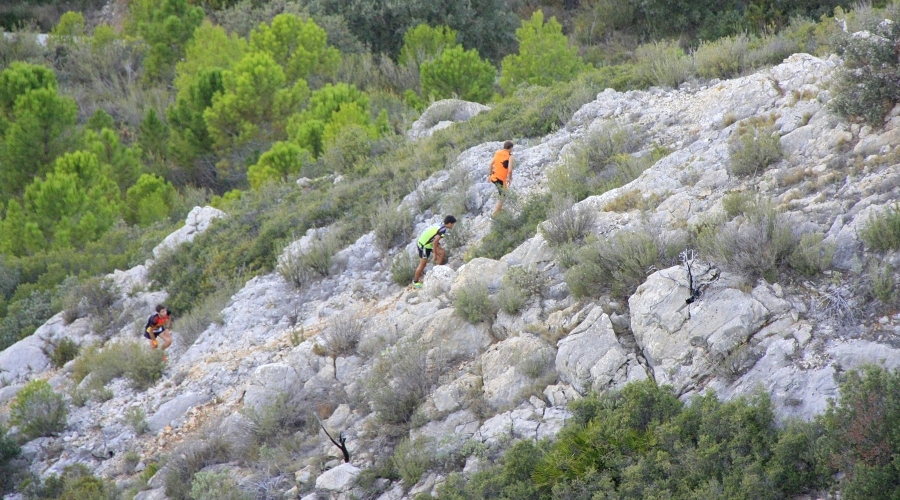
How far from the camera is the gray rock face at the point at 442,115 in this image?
54.5 feet

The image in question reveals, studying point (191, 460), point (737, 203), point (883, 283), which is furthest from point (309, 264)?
point (883, 283)

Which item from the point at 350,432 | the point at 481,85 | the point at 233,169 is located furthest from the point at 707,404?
the point at 233,169

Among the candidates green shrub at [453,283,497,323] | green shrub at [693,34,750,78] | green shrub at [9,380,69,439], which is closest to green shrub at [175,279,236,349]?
green shrub at [9,380,69,439]

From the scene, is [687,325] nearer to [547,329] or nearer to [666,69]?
[547,329]

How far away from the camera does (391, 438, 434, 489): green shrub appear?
7.28m

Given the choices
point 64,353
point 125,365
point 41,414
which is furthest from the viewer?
point 64,353

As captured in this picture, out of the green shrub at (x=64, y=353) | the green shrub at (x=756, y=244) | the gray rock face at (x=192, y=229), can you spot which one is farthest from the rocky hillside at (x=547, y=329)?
the gray rock face at (x=192, y=229)

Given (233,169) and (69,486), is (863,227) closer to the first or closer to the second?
(69,486)

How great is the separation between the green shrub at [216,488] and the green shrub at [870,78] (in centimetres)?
741

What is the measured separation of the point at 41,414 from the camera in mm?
10484

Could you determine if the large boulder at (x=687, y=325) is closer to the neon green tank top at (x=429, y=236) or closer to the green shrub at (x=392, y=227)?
the neon green tank top at (x=429, y=236)

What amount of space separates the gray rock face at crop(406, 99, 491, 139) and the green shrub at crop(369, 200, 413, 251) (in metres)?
4.63

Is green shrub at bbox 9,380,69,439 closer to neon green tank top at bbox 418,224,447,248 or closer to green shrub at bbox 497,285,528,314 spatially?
neon green tank top at bbox 418,224,447,248

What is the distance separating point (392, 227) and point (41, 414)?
5419 mm
